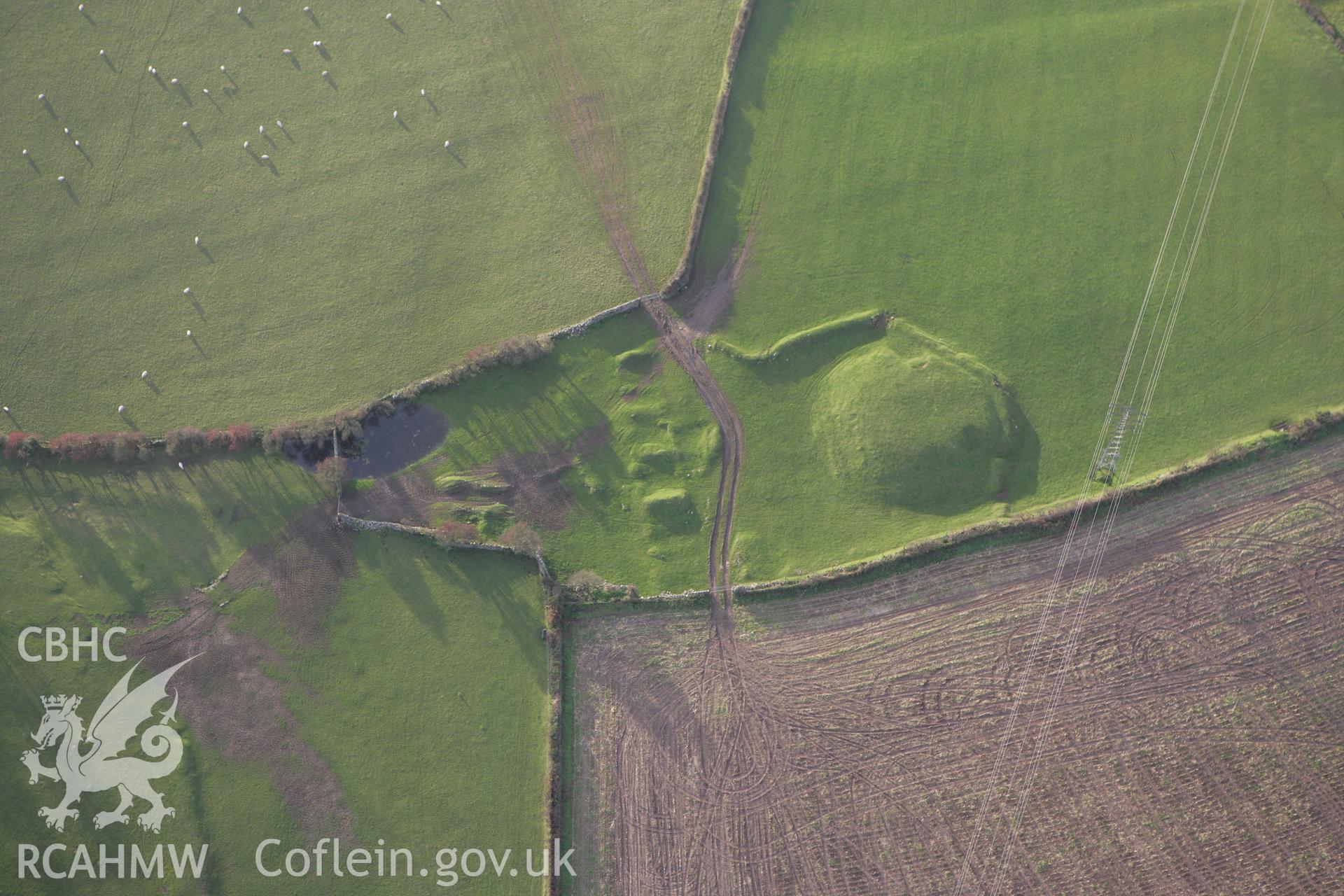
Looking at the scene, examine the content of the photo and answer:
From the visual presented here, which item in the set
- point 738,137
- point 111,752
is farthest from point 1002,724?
point 111,752

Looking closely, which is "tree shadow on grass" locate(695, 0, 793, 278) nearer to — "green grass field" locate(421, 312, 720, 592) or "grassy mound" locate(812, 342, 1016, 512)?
"green grass field" locate(421, 312, 720, 592)

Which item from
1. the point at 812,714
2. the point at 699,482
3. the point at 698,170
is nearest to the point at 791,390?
the point at 699,482

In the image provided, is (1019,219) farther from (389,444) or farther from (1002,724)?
(389,444)

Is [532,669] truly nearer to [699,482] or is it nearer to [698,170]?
[699,482]

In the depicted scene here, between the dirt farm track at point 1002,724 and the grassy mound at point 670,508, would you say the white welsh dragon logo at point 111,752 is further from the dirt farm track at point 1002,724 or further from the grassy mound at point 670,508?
the grassy mound at point 670,508

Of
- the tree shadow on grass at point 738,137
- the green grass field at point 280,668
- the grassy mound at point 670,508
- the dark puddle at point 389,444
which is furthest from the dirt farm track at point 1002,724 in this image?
the tree shadow on grass at point 738,137

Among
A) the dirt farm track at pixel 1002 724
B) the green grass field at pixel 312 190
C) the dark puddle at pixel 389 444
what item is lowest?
the dirt farm track at pixel 1002 724

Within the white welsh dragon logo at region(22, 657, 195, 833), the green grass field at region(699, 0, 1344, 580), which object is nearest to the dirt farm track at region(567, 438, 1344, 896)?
the green grass field at region(699, 0, 1344, 580)
